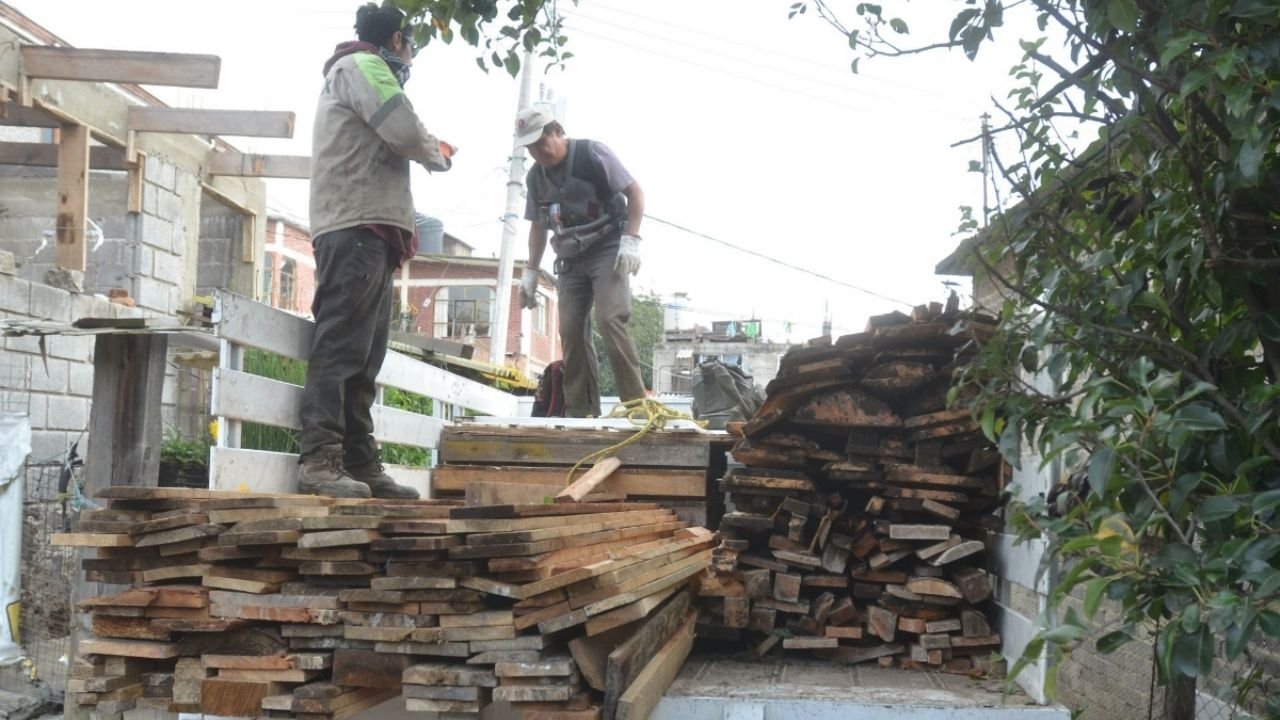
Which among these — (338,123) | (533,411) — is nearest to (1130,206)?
(338,123)

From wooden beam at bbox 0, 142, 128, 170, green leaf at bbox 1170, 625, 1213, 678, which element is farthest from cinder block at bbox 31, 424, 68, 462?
green leaf at bbox 1170, 625, 1213, 678

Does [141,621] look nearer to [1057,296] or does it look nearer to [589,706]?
[589,706]

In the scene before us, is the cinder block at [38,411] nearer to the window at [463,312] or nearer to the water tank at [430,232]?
the water tank at [430,232]

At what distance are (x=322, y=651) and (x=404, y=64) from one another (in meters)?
3.00

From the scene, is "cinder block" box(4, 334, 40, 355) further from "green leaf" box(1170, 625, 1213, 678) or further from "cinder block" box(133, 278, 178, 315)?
"green leaf" box(1170, 625, 1213, 678)

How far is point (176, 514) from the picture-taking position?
3.60 metres

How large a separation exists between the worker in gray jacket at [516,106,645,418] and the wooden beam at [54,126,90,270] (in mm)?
5305

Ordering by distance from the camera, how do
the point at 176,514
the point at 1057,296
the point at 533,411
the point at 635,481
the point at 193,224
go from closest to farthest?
the point at 1057,296 < the point at 176,514 < the point at 635,481 < the point at 533,411 < the point at 193,224

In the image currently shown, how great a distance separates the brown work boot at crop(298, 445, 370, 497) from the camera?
187 inches

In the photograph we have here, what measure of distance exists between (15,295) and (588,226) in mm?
5196

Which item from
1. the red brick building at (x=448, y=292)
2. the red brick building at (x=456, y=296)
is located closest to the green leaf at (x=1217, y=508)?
the red brick building at (x=448, y=292)

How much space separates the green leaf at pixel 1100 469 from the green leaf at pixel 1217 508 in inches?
7.2

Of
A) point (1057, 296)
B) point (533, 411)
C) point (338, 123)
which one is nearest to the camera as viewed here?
point (1057, 296)

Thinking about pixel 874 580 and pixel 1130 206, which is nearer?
pixel 1130 206
